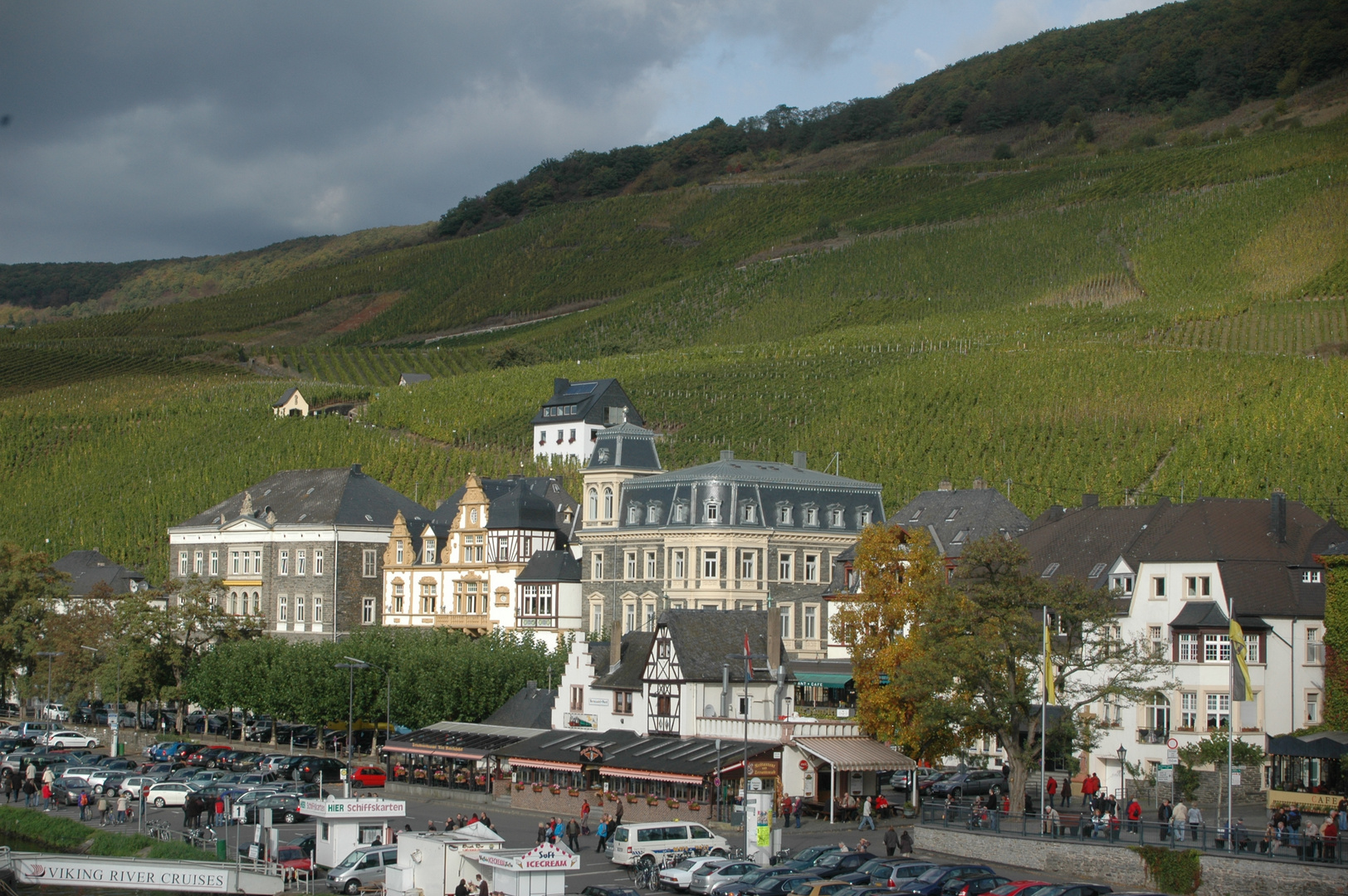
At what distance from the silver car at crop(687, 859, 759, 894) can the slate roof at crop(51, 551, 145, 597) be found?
73.7 m

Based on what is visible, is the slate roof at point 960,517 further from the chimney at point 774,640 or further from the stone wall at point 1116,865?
the stone wall at point 1116,865

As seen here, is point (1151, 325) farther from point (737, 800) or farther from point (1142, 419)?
point (737, 800)

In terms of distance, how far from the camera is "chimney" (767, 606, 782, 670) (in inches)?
2414

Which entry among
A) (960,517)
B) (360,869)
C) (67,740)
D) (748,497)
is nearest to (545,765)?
(360,869)

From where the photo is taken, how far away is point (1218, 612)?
57312 millimetres

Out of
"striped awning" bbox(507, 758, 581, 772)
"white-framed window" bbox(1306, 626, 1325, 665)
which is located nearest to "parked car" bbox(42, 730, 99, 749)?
"striped awning" bbox(507, 758, 581, 772)

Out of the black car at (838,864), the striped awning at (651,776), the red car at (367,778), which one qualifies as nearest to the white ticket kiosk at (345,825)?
the striped awning at (651,776)

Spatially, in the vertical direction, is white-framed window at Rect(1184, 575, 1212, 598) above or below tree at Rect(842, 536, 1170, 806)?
above

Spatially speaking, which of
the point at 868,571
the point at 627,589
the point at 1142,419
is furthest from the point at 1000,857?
the point at 1142,419

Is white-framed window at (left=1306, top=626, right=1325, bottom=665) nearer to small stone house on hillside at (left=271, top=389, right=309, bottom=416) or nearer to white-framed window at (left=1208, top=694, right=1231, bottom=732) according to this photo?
white-framed window at (left=1208, top=694, right=1231, bottom=732)

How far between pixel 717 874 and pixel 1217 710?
23.4 m

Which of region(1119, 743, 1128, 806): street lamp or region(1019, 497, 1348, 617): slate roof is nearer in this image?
region(1019, 497, 1348, 617): slate roof

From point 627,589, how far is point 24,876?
3673 cm

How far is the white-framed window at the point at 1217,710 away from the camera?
56688 millimetres
